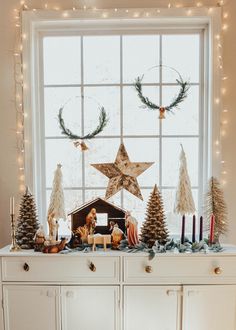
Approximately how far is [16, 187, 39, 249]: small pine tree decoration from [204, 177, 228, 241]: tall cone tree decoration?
120 cm

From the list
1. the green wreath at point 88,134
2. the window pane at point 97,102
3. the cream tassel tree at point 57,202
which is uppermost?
the window pane at point 97,102

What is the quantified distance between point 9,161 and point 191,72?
153 centimetres

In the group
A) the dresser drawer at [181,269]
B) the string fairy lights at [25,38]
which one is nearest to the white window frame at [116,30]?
the string fairy lights at [25,38]

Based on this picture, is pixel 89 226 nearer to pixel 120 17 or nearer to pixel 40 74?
pixel 40 74

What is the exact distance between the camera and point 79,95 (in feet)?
7.32

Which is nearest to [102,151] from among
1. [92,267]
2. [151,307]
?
[92,267]

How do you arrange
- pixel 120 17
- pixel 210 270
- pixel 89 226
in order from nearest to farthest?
pixel 210 270 < pixel 89 226 < pixel 120 17

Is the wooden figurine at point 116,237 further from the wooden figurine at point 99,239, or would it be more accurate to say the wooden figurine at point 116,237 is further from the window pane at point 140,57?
the window pane at point 140,57

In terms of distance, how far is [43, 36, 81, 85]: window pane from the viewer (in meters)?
2.22

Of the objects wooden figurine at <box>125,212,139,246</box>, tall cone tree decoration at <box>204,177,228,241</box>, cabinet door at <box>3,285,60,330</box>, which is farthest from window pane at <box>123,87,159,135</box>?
cabinet door at <box>3,285,60,330</box>

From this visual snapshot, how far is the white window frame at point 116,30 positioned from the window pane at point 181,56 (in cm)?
7

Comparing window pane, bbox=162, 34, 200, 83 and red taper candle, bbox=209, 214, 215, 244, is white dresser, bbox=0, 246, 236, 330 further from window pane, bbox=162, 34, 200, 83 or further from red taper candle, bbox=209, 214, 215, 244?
window pane, bbox=162, 34, 200, 83

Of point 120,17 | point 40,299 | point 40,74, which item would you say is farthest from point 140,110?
point 40,299

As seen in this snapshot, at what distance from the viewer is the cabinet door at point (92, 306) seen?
1.80 m
